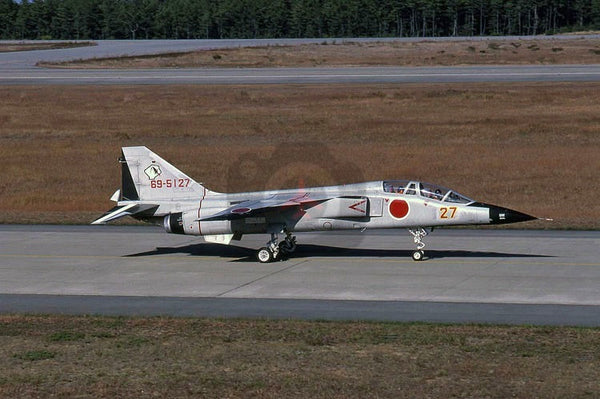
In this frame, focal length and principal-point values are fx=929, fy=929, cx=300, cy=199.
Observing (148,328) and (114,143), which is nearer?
(148,328)

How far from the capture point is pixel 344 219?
1017 inches

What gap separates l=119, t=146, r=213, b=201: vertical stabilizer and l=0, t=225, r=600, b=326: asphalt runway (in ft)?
6.24

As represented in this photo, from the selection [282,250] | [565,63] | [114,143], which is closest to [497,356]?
[282,250]

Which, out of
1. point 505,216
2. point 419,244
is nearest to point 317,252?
point 419,244

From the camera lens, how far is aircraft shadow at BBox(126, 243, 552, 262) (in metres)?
26.6

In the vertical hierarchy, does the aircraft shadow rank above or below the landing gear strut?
below

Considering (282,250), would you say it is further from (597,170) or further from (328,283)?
(597,170)

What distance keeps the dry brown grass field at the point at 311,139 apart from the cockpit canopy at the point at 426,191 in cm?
749

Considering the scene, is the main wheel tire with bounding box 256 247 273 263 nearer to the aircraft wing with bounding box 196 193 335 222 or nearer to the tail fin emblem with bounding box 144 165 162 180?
the aircraft wing with bounding box 196 193 335 222

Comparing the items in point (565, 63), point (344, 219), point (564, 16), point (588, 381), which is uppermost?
point (564, 16)

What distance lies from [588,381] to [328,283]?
949 cm

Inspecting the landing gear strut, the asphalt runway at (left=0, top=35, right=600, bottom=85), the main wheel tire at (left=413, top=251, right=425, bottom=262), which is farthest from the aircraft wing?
the asphalt runway at (left=0, top=35, right=600, bottom=85)

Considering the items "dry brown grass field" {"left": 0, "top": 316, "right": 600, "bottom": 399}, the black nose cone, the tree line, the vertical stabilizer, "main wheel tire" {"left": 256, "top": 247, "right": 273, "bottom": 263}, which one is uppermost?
the tree line

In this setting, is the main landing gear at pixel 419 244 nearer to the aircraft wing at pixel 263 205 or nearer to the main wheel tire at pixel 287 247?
the aircraft wing at pixel 263 205
